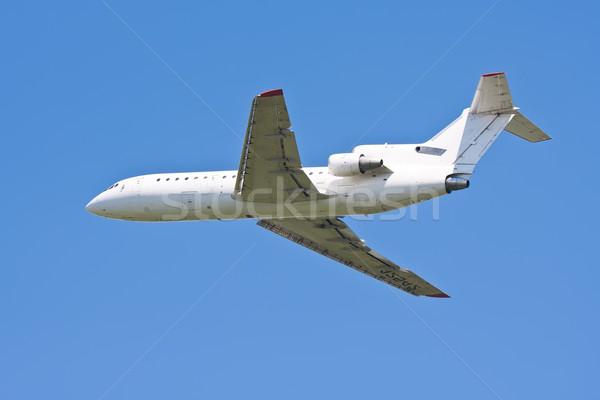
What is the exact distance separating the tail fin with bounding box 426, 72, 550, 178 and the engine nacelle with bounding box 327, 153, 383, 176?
319cm

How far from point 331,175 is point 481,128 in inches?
282

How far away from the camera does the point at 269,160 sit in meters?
38.4

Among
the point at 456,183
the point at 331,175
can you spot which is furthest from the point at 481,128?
the point at 331,175

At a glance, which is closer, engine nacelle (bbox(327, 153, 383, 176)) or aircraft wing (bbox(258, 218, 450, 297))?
engine nacelle (bbox(327, 153, 383, 176))

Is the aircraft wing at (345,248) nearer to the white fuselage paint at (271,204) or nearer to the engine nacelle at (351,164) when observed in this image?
the white fuselage paint at (271,204)

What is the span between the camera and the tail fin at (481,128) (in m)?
37.6

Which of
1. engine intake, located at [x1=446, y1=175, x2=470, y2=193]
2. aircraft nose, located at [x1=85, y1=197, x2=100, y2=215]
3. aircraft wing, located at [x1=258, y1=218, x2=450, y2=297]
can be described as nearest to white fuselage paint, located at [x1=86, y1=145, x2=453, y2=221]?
aircraft nose, located at [x1=85, y1=197, x2=100, y2=215]

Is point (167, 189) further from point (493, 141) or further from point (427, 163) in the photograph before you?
point (493, 141)

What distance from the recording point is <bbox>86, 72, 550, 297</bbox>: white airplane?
37438mm

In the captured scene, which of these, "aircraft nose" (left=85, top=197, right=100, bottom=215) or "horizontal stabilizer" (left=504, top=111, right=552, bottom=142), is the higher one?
"horizontal stabilizer" (left=504, top=111, right=552, bottom=142)

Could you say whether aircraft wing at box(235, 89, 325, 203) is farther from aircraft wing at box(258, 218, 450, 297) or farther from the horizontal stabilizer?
the horizontal stabilizer

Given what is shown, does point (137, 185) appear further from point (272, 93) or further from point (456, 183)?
point (456, 183)

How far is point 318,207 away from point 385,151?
13.6 ft

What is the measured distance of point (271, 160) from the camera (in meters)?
38.3
